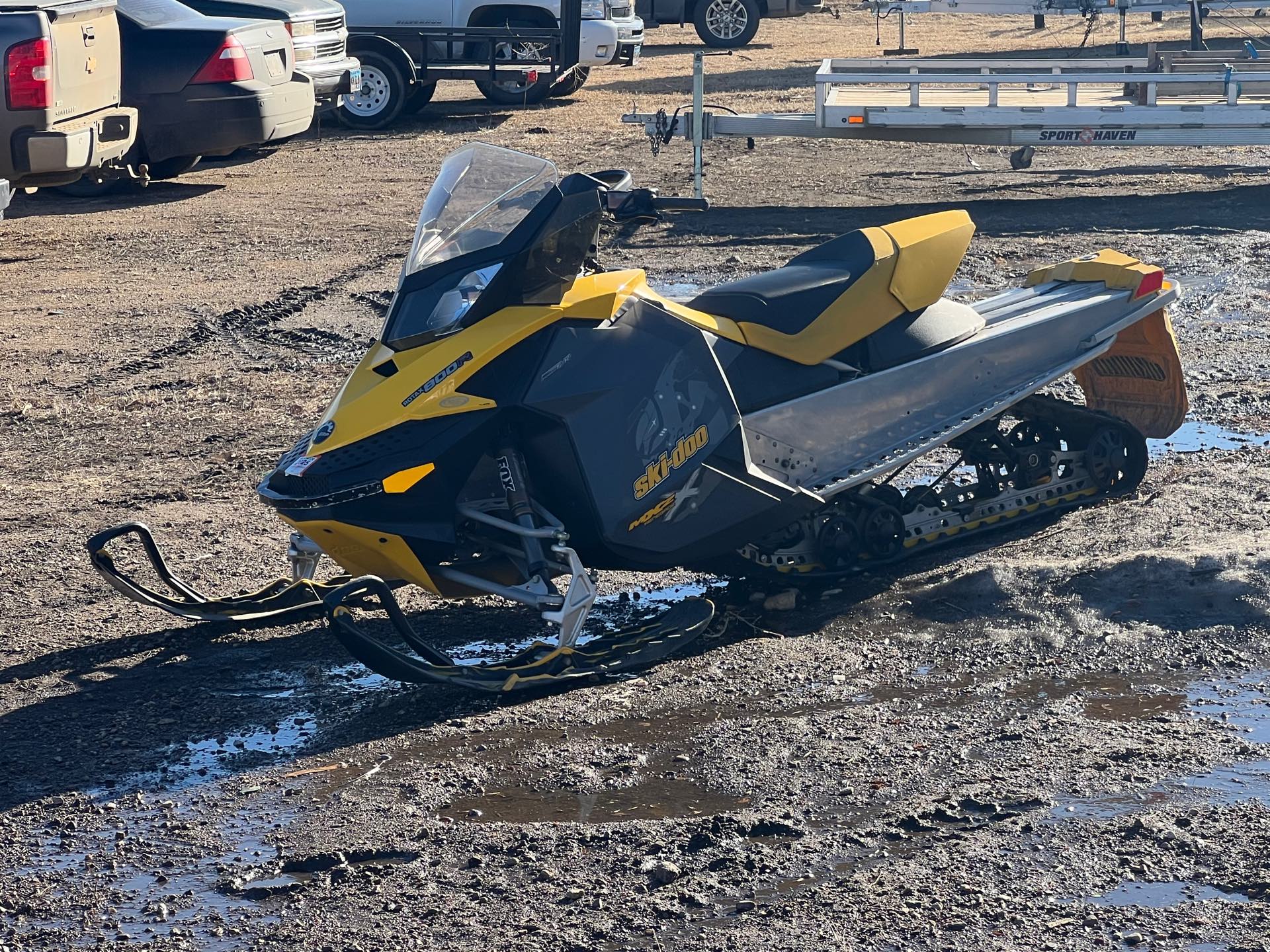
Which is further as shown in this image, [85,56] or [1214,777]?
[85,56]

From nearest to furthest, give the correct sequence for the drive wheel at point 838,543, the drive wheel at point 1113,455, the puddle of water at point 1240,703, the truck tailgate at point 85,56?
the puddle of water at point 1240,703
the drive wheel at point 838,543
the drive wheel at point 1113,455
the truck tailgate at point 85,56

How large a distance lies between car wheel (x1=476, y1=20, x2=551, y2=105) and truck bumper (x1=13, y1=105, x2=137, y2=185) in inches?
274

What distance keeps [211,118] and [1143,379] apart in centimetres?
919

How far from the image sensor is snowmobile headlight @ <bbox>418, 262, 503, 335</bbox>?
502cm

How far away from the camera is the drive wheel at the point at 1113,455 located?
6688mm

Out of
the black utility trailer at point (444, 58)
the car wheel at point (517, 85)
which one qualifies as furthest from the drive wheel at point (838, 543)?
the car wheel at point (517, 85)

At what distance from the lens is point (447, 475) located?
497 cm

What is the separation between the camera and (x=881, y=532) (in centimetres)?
613

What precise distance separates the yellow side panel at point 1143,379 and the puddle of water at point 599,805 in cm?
340

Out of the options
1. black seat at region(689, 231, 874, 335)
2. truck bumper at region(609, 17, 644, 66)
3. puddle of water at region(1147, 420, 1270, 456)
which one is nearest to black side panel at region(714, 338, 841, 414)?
black seat at region(689, 231, 874, 335)

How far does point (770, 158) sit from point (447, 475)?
11.5 metres

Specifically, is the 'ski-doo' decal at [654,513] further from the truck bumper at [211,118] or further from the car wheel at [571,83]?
the car wheel at [571,83]

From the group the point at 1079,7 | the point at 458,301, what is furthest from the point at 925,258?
the point at 1079,7

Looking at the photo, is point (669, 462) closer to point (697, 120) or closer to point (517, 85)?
point (697, 120)
